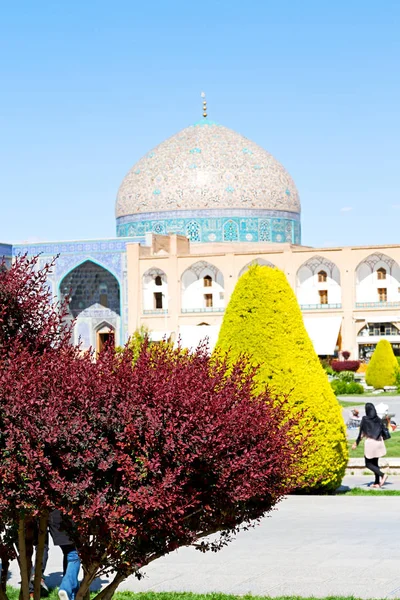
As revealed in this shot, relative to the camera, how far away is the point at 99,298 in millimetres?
38969

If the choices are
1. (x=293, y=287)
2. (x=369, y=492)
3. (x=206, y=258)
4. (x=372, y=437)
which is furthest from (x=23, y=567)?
(x=206, y=258)

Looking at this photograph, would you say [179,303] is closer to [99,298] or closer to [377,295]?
[99,298]

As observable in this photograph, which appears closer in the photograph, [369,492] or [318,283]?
[369,492]

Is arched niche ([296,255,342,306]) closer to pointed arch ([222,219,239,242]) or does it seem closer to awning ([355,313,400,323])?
awning ([355,313,400,323])

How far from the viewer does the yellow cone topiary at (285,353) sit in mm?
9227

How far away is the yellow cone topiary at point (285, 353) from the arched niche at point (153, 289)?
90.2 ft

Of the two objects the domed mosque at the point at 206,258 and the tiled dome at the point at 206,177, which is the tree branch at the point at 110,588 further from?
the tiled dome at the point at 206,177

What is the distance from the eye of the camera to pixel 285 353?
943 centimetres

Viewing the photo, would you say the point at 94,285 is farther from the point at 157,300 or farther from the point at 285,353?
the point at 285,353

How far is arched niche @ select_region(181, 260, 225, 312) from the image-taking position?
37000 millimetres

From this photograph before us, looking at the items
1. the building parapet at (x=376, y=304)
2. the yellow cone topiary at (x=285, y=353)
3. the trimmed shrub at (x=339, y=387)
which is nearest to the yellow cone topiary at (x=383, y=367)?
the trimmed shrub at (x=339, y=387)

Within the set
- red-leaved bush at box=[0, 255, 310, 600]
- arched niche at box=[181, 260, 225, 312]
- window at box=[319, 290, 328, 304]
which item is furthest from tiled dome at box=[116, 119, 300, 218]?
red-leaved bush at box=[0, 255, 310, 600]

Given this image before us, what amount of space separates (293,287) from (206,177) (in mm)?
7319

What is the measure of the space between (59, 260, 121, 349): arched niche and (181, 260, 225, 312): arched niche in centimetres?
277
